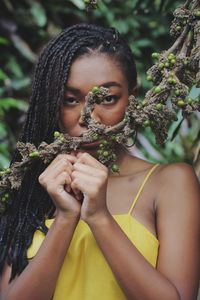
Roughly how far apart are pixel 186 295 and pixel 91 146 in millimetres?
538

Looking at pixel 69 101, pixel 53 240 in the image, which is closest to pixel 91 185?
pixel 53 240

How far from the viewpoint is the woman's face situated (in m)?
2.39

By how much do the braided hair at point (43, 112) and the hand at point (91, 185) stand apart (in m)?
0.37

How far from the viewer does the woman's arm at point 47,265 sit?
2.21 metres

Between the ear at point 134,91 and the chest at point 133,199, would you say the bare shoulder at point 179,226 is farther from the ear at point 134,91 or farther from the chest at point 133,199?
the ear at point 134,91

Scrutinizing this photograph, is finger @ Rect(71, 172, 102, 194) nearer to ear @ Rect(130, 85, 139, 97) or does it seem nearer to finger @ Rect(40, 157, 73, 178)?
finger @ Rect(40, 157, 73, 178)

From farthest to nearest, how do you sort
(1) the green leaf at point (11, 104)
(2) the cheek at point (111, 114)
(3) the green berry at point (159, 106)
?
1. (1) the green leaf at point (11, 104)
2. (2) the cheek at point (111, 114)
3. (3) the green berry at point (159, 106)

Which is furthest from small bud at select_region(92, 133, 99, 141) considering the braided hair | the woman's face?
the braided hair

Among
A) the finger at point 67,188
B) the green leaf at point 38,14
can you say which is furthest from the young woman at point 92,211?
the green leaf at point 38,14

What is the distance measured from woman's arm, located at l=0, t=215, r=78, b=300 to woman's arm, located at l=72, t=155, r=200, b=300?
11 centimetres

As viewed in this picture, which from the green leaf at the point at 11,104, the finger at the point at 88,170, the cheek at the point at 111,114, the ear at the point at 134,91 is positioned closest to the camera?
the finger at the point at 88,170

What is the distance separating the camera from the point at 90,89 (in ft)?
7.91

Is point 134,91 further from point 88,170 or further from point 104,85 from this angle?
point 88,170

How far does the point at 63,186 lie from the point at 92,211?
13 cm
